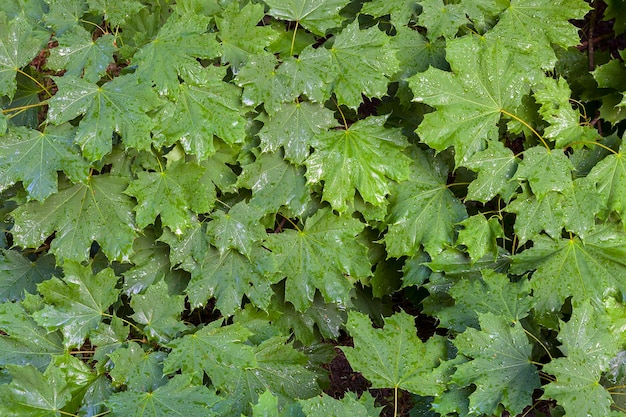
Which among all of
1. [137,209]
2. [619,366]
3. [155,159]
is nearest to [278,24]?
[155,159]

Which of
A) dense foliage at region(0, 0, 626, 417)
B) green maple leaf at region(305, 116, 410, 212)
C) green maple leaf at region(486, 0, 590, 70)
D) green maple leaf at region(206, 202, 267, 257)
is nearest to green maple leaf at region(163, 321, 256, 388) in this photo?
dense foliage at region(0, 0, 626, 417)

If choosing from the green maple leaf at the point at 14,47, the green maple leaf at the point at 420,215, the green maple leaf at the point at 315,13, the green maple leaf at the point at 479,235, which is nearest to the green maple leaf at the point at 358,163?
the green maple leaf at the point at 420,215

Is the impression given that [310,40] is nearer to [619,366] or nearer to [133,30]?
[133,30]

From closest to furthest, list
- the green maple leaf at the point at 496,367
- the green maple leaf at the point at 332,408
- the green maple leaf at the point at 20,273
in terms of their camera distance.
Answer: the green maple leaf at the point at 332,408 → the green maple leaf at the point at 496,367 → the green maple leaf at the point at 20,273

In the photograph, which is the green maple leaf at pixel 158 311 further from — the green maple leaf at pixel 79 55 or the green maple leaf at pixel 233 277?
the green maple leaf at pixel 79 55

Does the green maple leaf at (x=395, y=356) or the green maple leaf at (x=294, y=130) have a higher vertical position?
the green maple leaf at (x=294, y=130)

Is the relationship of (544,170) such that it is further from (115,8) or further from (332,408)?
(115,8)

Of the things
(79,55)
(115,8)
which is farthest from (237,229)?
(115,8)
